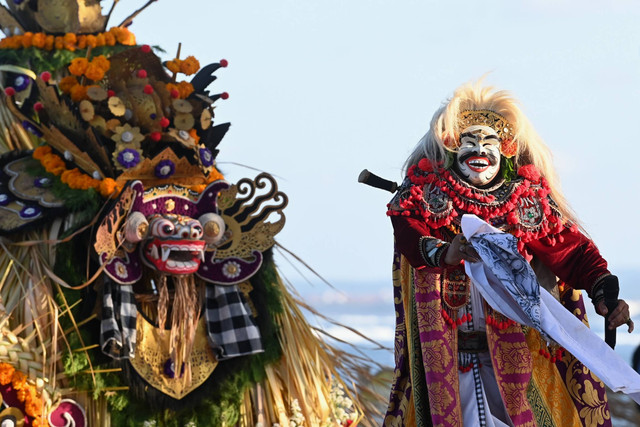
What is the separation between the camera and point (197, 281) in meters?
5.62

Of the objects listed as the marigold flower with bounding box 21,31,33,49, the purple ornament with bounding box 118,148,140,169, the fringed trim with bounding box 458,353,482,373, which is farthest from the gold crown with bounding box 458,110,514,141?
the marigold flower with bounding box 21,31,33,49

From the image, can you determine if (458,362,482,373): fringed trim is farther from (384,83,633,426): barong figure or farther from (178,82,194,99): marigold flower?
(178,82,194,99): marigold flower

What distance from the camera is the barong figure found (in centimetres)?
418

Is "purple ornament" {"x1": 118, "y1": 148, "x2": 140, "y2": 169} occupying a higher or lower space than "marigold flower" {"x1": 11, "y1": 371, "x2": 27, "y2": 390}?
higher

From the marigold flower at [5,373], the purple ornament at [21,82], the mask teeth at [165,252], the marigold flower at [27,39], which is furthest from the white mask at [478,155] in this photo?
the marigold flower at [27,39]

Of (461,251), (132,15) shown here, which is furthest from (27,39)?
(461,251)

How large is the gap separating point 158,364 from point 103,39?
1.60 m

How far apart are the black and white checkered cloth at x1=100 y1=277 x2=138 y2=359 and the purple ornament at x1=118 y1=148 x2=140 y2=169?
527 millimetres

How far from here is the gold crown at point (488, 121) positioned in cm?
438

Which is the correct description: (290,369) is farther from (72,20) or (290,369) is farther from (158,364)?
(72,20)

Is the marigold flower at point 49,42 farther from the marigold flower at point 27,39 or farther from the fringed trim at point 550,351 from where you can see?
the fringed trim at point 550,351

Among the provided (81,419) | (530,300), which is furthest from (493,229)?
(81,419)

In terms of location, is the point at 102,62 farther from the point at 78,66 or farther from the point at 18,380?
the point at 18,380

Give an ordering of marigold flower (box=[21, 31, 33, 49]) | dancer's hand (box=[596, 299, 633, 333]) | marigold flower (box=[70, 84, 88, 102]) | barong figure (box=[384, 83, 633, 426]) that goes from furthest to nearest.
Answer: marigold flower (box=[21, 31, 33, 49]), marigold flower (box=[70, 84, 88, 102]), barong figure (box=[384, 83, 633, 426]), dancer's hand (box=[596, 299, 633, 333])
